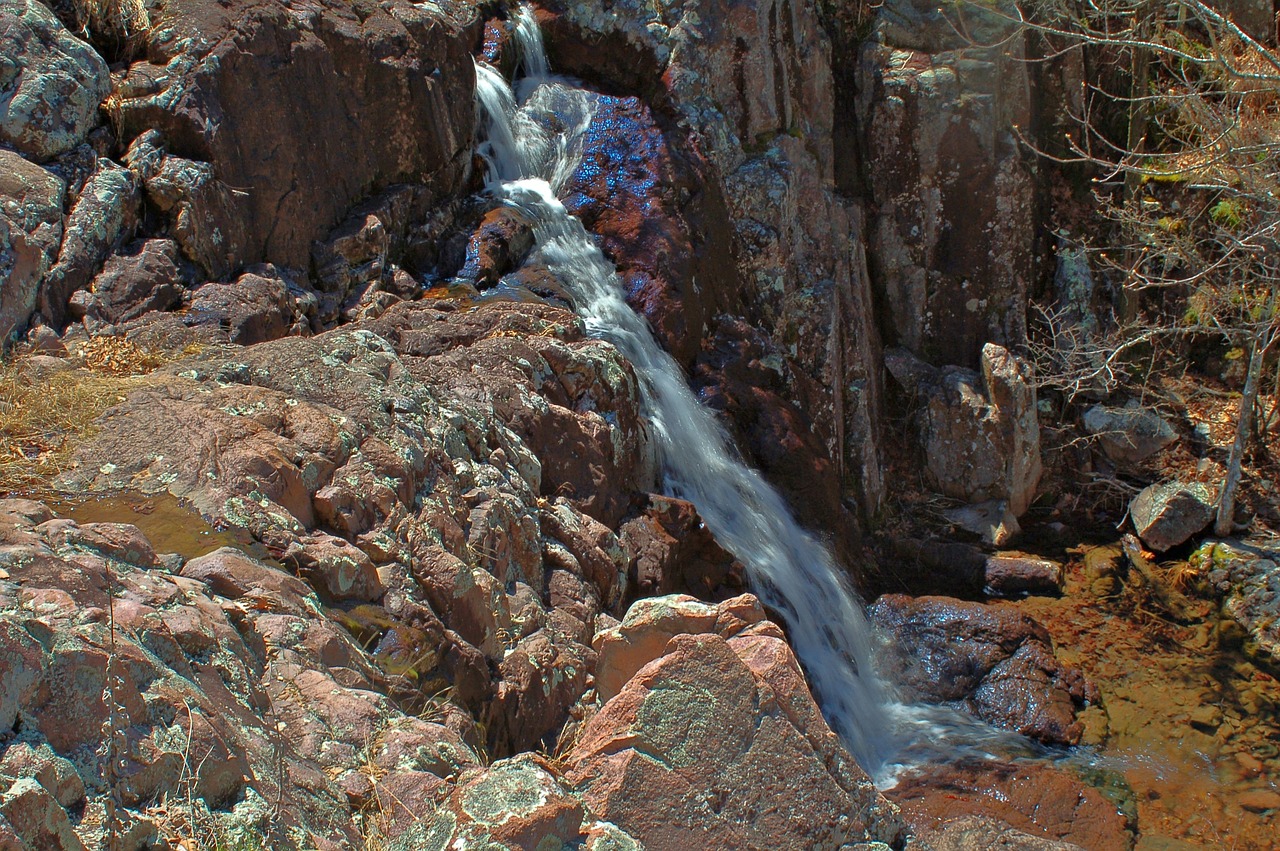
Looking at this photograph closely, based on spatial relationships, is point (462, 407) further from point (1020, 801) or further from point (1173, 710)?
point (1173, 710)

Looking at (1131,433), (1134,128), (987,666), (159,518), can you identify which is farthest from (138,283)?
(1134,128)

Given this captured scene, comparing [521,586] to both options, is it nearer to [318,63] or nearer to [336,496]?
[336,496]

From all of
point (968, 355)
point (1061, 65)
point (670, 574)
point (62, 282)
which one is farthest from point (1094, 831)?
point (1061, 65)

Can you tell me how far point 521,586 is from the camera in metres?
3.87

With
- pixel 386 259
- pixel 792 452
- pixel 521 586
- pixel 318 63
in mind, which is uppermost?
pixel 318 63

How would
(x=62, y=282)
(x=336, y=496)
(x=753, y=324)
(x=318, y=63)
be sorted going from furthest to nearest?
(x=753, y=324)
(x=318, y=63)
(x=62, y=282)
(x=336, y=496)

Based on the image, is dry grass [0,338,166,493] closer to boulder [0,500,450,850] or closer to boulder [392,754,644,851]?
boulder [0,500,450,850]

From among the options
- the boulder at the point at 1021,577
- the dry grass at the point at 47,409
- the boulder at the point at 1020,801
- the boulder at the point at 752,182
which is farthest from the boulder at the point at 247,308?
the boulder at the point at 1021,577

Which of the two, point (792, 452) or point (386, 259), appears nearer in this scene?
point (386, 259)

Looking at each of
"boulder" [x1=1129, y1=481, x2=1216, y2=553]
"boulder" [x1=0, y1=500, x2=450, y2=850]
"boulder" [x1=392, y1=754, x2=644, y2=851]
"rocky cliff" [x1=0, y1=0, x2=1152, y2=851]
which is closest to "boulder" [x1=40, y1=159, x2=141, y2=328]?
"rocky cliff" [x1=0, y1=0, x2=1152, y2=851]

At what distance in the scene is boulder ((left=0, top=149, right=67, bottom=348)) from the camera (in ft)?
14.1

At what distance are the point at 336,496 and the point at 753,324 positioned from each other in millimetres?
5742

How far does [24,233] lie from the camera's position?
4.52 metres

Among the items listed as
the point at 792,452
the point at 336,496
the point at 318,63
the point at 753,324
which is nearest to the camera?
the point at 336,496
